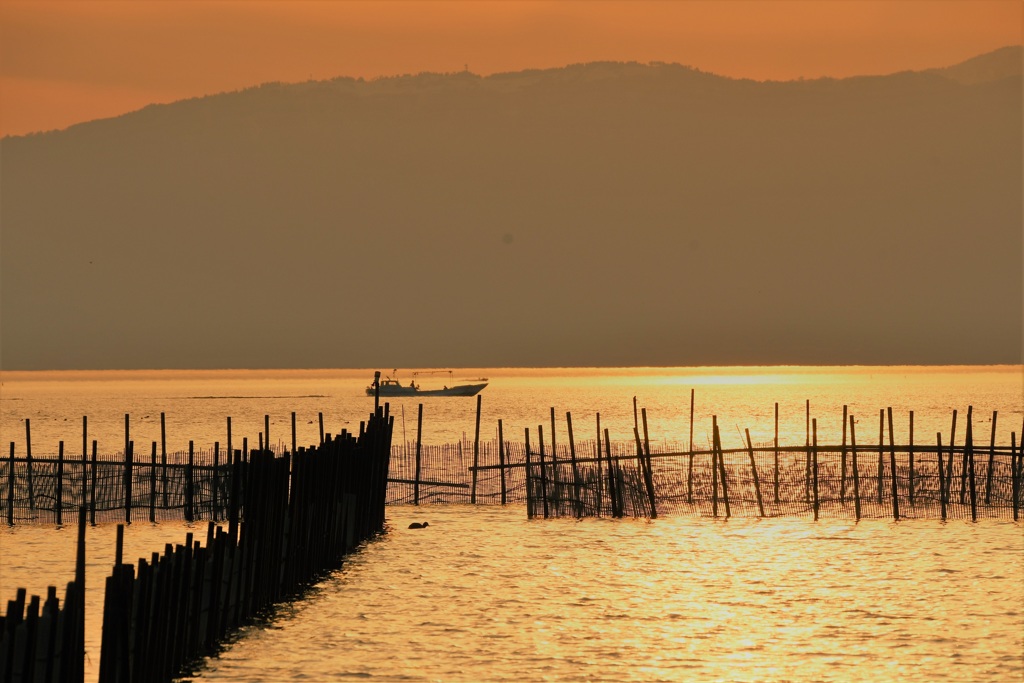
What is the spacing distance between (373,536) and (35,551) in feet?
23.8

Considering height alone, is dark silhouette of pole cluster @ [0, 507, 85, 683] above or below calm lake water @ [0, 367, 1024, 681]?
above

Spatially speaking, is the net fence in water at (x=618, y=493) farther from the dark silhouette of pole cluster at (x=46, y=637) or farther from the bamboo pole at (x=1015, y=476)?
the dark silhouette of pole cluster at (x=46, y=637)

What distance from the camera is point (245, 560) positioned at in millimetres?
20016

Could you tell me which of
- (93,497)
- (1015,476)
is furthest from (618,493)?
(93,497)

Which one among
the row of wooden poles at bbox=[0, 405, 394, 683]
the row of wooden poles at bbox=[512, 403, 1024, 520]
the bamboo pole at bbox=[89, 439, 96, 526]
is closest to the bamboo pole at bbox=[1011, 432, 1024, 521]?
the row of wooden poles at bbox=[512, 403, 1024, 520]

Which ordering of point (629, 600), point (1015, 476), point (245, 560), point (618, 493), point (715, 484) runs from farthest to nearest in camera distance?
point (618, 493) → point (715, 484) → point (1015, 476) → point (629, 600) → point (245, 560)

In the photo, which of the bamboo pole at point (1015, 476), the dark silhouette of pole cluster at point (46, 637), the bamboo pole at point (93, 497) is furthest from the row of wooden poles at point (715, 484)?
the dark silhouette of pole cluster at point (46, 637)

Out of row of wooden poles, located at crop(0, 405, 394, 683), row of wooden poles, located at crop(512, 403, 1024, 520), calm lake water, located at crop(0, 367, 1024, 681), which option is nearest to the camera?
row of wooden poles, located at crop(0, 405, 394, 683)

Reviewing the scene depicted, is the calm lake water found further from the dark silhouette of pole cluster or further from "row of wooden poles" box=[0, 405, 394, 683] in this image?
the dark silhouette of pole cluster

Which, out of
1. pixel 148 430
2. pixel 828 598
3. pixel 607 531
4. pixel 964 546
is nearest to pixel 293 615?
pixel 828 598

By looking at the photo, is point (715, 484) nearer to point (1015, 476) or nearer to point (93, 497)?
point (1015, 476)

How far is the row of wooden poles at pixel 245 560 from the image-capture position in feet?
45.9

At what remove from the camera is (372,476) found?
31.0 m

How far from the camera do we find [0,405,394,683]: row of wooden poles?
551 inches
